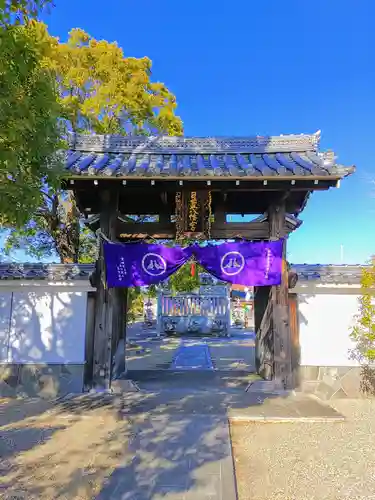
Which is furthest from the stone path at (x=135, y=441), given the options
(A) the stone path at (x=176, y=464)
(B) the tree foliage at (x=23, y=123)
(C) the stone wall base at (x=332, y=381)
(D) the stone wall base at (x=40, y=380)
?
(B) the tree foliage at (x=23, y=123)

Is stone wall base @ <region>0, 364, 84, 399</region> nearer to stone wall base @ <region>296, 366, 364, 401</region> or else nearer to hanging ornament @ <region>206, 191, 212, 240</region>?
hanging ornament @ <region>206, 191, 212, 240</region>

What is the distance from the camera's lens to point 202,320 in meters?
25.4

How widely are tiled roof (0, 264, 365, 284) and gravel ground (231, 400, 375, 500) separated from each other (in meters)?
2.91

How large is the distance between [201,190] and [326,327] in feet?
13.7

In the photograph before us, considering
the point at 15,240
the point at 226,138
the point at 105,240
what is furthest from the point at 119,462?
the point at 15,240

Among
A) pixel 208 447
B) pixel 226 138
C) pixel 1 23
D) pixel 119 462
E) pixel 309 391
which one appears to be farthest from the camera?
pixel 226 138

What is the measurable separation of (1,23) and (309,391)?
8160mm

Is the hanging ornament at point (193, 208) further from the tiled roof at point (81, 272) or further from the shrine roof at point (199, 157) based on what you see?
the tiled roof at point (81, 272)

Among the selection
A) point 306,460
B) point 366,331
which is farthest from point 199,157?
point 306,460

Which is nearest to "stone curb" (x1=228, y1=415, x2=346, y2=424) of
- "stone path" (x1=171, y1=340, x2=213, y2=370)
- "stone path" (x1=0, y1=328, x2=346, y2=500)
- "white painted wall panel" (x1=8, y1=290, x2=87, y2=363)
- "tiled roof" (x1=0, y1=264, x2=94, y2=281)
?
"stone path" (x1=0, y1=328, x2=346, y2=500)

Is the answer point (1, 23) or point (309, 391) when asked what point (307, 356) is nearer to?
point (309, 391)

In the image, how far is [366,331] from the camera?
7.93 m

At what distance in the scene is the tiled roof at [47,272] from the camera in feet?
25.9

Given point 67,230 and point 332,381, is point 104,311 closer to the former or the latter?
point 332,381
